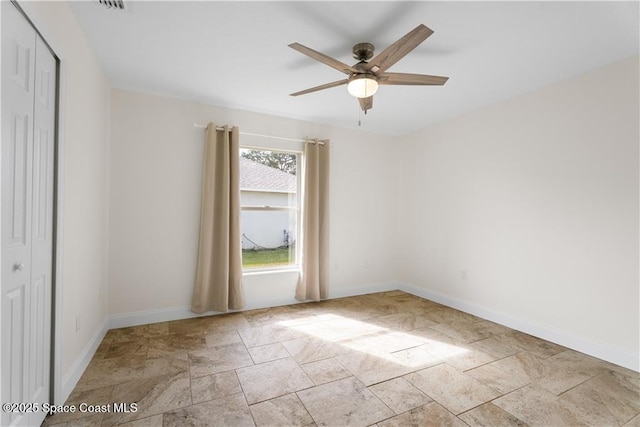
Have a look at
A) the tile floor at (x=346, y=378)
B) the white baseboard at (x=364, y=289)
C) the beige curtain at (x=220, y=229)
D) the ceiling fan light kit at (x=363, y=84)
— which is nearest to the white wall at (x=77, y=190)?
the tile floor at (x=346, y=378)

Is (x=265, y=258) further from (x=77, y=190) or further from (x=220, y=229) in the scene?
(x=77, y=190)

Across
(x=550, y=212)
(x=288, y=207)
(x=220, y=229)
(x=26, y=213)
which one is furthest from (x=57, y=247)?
(x=550, y=212)

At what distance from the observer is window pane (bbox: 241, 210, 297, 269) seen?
381cm

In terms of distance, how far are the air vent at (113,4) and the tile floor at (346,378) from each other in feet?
8.38

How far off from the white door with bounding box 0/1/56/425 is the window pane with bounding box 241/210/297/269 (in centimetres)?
216

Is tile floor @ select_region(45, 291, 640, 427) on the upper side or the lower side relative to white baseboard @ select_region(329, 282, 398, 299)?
lower

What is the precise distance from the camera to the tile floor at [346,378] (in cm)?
180

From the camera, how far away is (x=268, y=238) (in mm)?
3965

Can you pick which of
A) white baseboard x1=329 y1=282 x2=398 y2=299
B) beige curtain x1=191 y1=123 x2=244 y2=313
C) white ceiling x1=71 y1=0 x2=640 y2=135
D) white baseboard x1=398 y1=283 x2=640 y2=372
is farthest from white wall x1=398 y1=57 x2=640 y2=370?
beige curtain x1=191 y1=123 x2=244 y2=313

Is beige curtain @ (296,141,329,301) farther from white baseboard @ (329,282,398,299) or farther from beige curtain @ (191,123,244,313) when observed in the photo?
beige curtain @ (191,123,244,313)

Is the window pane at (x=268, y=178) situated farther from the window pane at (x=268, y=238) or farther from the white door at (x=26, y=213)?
the white door at (x=26, y=213)

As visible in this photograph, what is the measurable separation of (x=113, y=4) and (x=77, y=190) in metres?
1.27

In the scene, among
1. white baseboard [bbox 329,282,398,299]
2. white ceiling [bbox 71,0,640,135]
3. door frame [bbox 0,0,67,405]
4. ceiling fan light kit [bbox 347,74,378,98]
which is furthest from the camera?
white baseboard [bbox 329,282,398,299]

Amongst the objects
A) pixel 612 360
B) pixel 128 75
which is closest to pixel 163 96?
pixel 128 75
